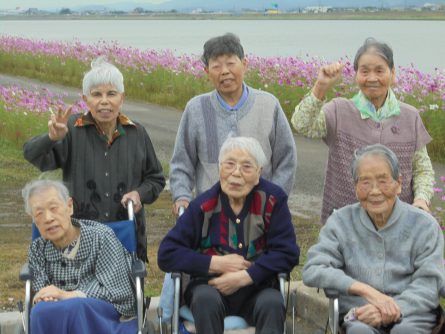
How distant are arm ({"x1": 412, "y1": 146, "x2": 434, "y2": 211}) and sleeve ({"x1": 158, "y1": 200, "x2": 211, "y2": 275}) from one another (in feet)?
3.74

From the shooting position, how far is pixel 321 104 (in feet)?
15.8

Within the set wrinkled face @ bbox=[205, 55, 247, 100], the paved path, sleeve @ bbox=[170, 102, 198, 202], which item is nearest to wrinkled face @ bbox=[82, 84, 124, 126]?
sleeve @ bbox=[170, 102, 198, 202]

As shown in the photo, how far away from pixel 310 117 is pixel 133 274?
1.22 meters

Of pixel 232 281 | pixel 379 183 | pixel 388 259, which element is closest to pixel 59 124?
pixel 232 281

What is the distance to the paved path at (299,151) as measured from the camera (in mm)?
9319

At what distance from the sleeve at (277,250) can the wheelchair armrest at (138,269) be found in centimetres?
49

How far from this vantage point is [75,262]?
4.48 m

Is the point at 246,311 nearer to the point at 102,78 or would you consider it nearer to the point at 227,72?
the point at 227,72

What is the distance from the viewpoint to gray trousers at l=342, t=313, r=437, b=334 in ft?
13.3

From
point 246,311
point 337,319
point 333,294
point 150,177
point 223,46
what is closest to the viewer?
point 337,319

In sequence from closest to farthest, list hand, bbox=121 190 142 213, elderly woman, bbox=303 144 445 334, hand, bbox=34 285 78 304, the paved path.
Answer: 1. elderly woman, bbox=303 144 445 334
2. hand, bbox=34 285 78 304
3. hand, bbox=121 190 142 213
4. the paved path

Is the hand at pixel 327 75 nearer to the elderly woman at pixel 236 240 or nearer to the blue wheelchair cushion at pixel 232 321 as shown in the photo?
the elderly woman at pixel 236 240

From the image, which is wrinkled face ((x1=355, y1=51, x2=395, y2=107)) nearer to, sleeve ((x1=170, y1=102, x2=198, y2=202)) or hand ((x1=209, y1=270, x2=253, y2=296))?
sleeve ((x1=170, y1=102, x2=198, y2=202))

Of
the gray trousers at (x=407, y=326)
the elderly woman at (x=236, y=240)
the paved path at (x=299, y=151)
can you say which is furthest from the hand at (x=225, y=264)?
the paved path at (x=299, y=151)
